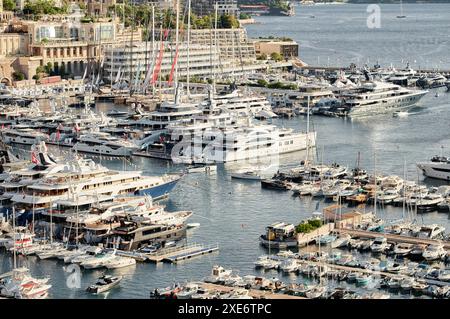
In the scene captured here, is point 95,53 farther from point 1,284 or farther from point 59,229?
point 1,284

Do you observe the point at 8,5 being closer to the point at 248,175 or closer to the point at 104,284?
the point at 248,175

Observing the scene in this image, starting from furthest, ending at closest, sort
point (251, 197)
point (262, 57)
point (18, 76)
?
point (262, 57) < point (18, 76) < point (251, 197)

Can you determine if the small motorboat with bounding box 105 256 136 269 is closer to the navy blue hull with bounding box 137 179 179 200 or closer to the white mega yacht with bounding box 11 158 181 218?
the white mega yacht with bounding box 11 158 181 218

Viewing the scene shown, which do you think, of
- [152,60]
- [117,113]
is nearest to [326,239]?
[117,113]

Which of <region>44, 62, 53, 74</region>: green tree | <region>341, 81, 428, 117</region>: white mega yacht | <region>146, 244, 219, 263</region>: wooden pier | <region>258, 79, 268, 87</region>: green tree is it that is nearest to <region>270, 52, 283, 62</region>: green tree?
<region>258, 79, 268, 87</region>: green tree

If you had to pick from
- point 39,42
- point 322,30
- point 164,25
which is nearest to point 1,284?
point 39,42
